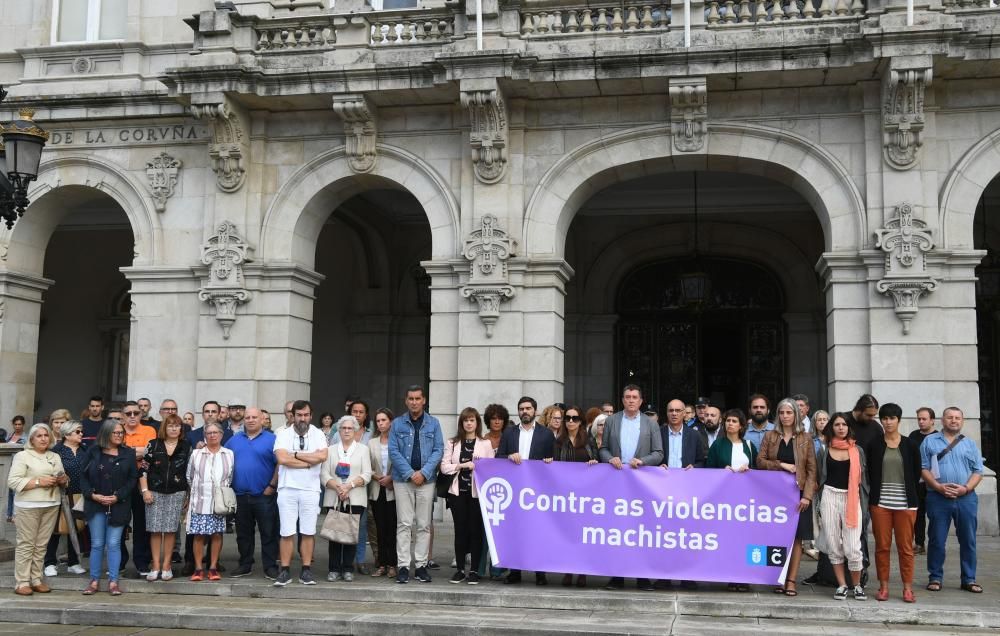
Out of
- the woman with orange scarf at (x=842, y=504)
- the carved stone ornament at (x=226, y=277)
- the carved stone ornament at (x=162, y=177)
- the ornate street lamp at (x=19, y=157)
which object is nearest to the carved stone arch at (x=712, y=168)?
the carved stone ornament at (x=226, y=277)

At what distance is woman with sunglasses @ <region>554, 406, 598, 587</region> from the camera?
9.89 metres

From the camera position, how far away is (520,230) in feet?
47.9

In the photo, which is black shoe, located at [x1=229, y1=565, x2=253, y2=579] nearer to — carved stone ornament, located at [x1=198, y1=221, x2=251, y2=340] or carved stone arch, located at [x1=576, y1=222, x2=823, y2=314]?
carved stone ornament, located at [x1=198, y1=221, x2=251, y2=340]

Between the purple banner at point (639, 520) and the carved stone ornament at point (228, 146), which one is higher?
the carved stone ornament at point (228, 146)

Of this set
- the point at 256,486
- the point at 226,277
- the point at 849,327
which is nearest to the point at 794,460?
the point at 849,327

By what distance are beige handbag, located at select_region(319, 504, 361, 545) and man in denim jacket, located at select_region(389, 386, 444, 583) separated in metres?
0.45

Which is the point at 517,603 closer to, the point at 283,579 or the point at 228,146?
the point at 283,579

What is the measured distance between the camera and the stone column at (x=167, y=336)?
15367mm

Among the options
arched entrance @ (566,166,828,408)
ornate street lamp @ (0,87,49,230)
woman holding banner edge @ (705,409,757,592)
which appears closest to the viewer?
woman holding banner edge @ (705,409,757,592)

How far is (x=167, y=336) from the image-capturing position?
609 inches

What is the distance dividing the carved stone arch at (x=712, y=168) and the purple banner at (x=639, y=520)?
215 inches

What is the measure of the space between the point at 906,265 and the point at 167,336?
1110 cm

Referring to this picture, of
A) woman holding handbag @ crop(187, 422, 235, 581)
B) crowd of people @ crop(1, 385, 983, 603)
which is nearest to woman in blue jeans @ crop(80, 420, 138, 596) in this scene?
crowd of people @ crop(1, 385, 983, 603)

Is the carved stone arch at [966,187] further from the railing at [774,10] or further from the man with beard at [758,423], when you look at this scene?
the man with beard at [758,423]
